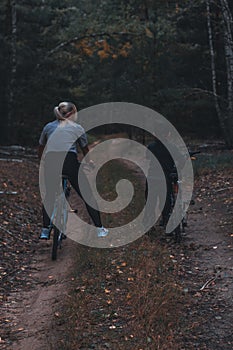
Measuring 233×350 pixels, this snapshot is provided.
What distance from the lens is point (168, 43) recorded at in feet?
95.5

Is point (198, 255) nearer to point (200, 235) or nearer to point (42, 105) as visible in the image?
point (200, 235)

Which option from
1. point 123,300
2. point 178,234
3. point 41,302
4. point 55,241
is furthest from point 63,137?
point 123,300

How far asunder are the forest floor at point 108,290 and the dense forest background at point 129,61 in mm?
15676

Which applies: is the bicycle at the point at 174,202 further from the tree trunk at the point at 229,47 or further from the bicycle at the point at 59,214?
the tree trunk at the point at 229,47

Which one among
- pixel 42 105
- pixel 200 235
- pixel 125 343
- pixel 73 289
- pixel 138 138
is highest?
pixel 125 343

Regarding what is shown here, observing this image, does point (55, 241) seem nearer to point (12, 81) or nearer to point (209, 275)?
point (209, 275)

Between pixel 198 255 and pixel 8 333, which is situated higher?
pixel 8 333

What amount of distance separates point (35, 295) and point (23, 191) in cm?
811

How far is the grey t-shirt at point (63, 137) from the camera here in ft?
29.3

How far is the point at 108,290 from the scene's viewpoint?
736cm

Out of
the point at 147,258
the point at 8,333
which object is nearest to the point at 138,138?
the point at 147,258

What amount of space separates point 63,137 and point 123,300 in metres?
3.10

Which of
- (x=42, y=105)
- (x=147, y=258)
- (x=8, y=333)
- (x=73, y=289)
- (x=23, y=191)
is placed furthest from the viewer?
(x=42, y=105)

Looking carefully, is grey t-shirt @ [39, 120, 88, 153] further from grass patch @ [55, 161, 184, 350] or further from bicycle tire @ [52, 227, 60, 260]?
grass patch @ [55, 161, 184, 350]
